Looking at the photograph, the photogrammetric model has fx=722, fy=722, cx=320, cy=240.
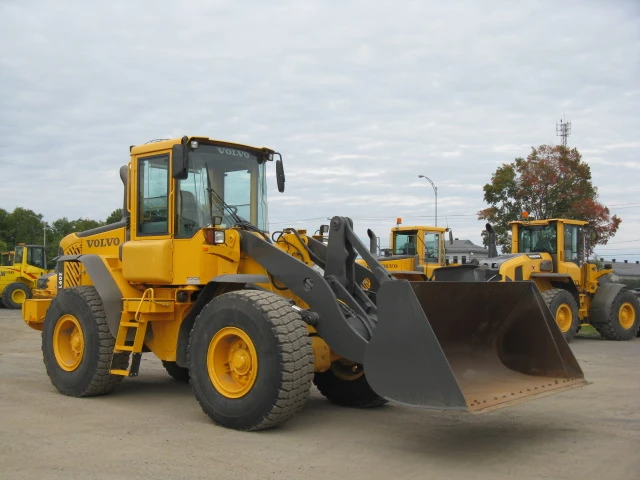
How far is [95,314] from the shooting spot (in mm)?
8234

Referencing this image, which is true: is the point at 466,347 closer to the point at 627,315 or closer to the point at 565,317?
the point at 565,317

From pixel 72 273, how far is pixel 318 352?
150 inches

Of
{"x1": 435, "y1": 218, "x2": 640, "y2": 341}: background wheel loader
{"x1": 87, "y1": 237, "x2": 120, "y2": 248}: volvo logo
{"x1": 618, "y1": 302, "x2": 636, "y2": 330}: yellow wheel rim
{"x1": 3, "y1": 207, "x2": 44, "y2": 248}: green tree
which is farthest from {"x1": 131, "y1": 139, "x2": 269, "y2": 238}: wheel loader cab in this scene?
{"x1": 3, "y1": 207, "x2": 44, "y2": 248}: green tree

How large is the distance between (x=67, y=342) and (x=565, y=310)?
36.8ft

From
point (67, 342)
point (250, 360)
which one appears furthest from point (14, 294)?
point (250, 360)

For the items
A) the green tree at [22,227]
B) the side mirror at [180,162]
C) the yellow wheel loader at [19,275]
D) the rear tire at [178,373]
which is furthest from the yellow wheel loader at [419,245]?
the green tree at [22,227]

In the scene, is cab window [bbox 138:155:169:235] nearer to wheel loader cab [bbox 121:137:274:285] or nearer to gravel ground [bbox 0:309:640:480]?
wheel loader cab [bbox 121:137:274:285]

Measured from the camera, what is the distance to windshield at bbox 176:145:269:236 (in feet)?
26.0

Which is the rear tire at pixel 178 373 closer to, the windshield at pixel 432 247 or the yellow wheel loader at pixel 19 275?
the windshield at pixel 432 247

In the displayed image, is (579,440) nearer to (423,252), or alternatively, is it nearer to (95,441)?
(95,441)

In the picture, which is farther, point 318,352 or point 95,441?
point 318,352

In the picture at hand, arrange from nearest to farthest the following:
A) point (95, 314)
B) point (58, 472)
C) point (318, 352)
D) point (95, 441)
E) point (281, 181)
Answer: point (58, 472)
point (95, 441)
point (318, 352)
point (95, 314)
point (281, 181)

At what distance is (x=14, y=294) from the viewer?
2933 centimetres

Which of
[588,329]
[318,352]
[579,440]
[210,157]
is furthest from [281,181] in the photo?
[588,329]
